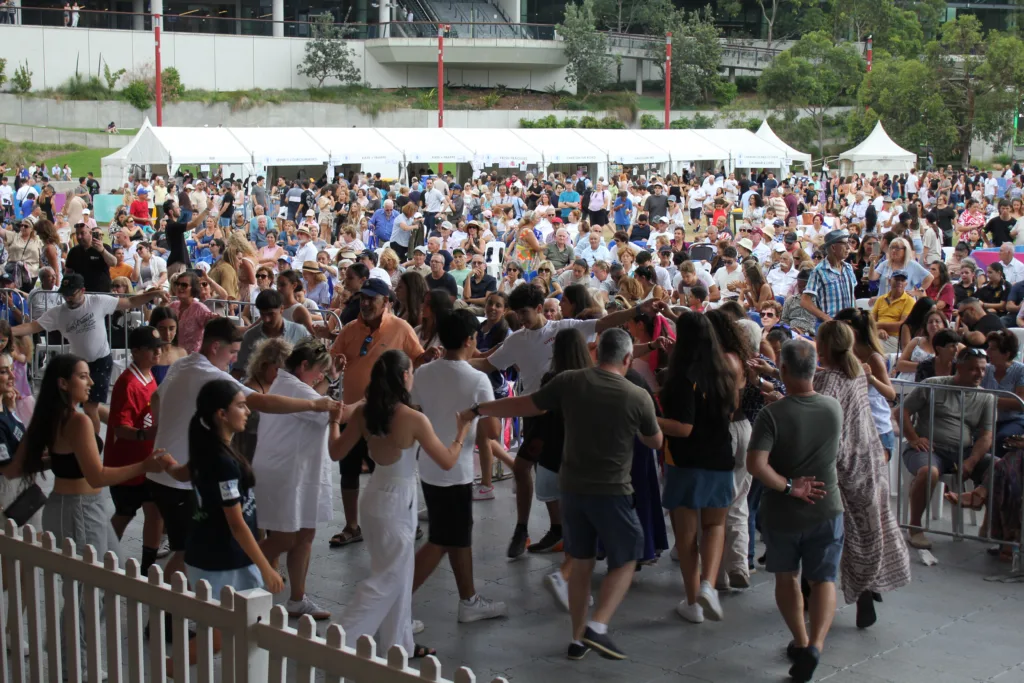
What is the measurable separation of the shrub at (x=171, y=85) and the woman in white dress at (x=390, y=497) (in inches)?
2143

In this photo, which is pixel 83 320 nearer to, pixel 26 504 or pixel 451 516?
pixel 26 504

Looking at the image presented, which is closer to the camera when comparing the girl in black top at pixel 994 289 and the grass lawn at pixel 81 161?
the girl in black top at pixel 994 289

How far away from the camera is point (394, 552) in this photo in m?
5.48

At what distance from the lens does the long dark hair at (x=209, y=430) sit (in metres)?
5.11

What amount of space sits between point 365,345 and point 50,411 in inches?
89.8

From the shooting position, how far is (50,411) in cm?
555

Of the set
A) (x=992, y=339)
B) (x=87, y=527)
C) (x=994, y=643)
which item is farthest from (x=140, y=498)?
(x=992, y=339)

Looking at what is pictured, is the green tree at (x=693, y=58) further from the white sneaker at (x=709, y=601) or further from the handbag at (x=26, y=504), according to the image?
the handbag at (x=26, y=504)

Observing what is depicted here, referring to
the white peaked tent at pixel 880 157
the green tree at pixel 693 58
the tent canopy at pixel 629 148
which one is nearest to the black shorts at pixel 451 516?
the tent canopy at pixel 629 148

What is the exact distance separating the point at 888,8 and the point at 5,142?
47302mm

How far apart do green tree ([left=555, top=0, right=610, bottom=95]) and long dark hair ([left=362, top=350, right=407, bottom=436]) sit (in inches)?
2525

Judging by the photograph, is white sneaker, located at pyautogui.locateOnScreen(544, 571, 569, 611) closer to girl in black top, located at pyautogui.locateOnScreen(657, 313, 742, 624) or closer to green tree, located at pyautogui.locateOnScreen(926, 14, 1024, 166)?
girl in black top, located at pyautogui.locateOnScreen(657, 313, 742, 624)

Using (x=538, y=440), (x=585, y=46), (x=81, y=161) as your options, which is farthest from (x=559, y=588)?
(x=585, y=46)

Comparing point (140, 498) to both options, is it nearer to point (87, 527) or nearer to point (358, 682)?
point (87, 527)
